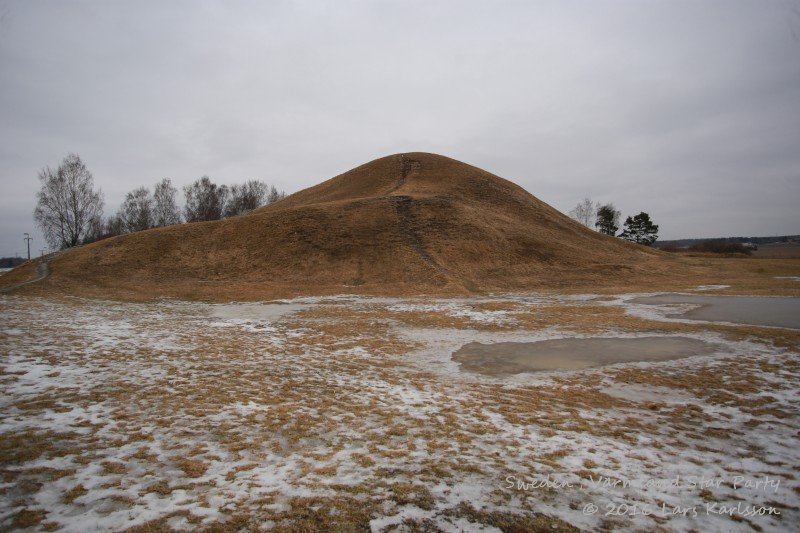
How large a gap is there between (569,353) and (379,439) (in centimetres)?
830

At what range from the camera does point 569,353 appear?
12047mm

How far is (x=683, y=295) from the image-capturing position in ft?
84.6

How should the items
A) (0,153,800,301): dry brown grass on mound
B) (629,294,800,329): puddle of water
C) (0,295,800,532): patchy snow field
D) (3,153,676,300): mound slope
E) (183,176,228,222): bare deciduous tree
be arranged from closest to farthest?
(0,295,800,532): patchy snow field → (629,294,800,329): puddle of water → (0,153,800,301): dry brown grass on mound → (3,153,676,300): mound slope → (183,176,228,222): bare deciduous tree

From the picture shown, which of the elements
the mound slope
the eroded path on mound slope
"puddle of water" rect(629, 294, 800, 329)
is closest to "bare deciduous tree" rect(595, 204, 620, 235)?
the mound slope

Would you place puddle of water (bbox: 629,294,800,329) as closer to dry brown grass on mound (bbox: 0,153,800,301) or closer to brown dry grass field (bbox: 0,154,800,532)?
brown dry grass field (bbox: 0,154,800,532)

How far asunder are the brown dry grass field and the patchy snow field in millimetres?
37

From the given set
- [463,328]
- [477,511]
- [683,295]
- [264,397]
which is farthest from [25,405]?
[683,295]

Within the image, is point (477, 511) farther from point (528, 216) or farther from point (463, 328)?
point (528, 216)

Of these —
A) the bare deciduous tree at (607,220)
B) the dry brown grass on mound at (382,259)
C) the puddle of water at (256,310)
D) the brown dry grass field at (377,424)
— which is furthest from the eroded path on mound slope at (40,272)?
the bare deciduous tree at (607,220)

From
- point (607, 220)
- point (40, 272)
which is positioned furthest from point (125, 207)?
point (607, 220)

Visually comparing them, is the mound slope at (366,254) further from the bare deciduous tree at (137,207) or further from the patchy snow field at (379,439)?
the bare deciduous tree at (137,207)

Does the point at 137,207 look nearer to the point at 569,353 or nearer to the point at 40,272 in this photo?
the point at 40,272

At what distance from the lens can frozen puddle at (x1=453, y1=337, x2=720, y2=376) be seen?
35.5ft

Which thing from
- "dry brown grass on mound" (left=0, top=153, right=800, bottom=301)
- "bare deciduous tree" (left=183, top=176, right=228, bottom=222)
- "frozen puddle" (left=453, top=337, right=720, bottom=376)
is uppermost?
"bare deciduous tree" (left=183, top=176, right=228, bottom=222)
